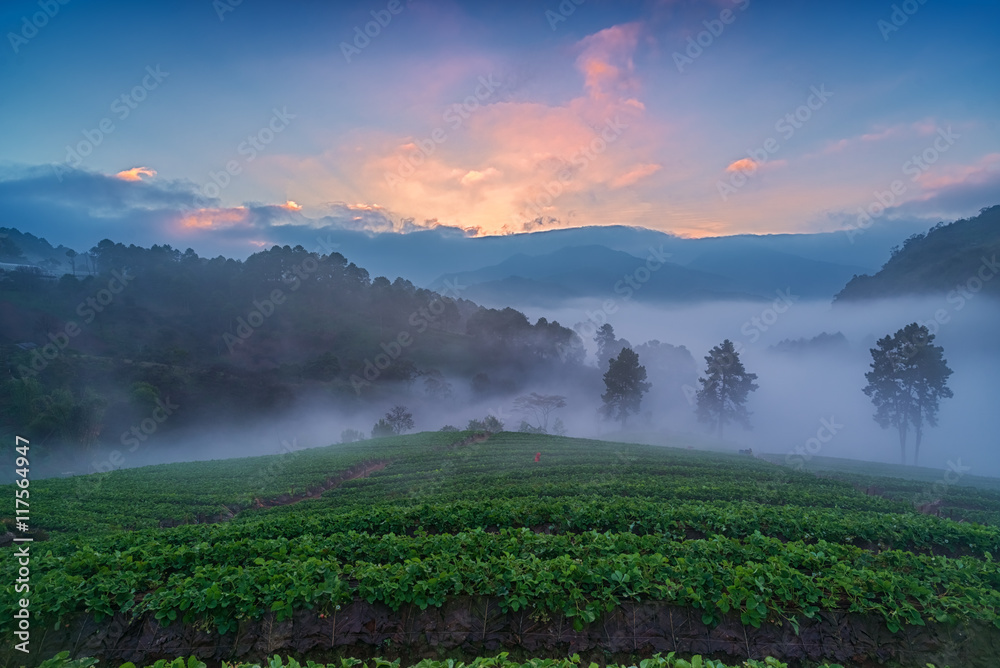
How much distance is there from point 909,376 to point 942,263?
11214cm

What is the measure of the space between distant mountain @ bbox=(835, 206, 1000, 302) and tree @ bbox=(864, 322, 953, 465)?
7999 cm

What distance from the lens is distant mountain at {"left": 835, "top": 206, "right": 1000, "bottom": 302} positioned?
396ft

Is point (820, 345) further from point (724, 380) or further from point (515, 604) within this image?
point (515, 604)

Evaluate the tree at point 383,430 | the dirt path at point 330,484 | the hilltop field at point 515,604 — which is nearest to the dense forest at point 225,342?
the tree at point 383,430

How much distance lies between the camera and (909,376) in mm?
62219

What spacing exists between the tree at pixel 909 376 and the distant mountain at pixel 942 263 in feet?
262

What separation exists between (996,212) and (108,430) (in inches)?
9628

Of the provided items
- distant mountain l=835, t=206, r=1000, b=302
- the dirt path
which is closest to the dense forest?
the dirt path

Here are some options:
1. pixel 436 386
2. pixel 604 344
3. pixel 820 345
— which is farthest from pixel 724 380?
pixel 820 345

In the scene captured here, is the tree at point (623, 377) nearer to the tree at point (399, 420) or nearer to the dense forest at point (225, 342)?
the tree at point (399, 420)

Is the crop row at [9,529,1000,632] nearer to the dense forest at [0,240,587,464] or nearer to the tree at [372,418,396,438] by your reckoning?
the dense forest at [0,240,587,464]

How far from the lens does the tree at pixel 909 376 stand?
199 ft

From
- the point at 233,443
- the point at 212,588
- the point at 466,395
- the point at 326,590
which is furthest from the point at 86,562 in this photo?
the point at 466,395

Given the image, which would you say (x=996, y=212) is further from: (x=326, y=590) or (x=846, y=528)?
(x=326, y=590)
